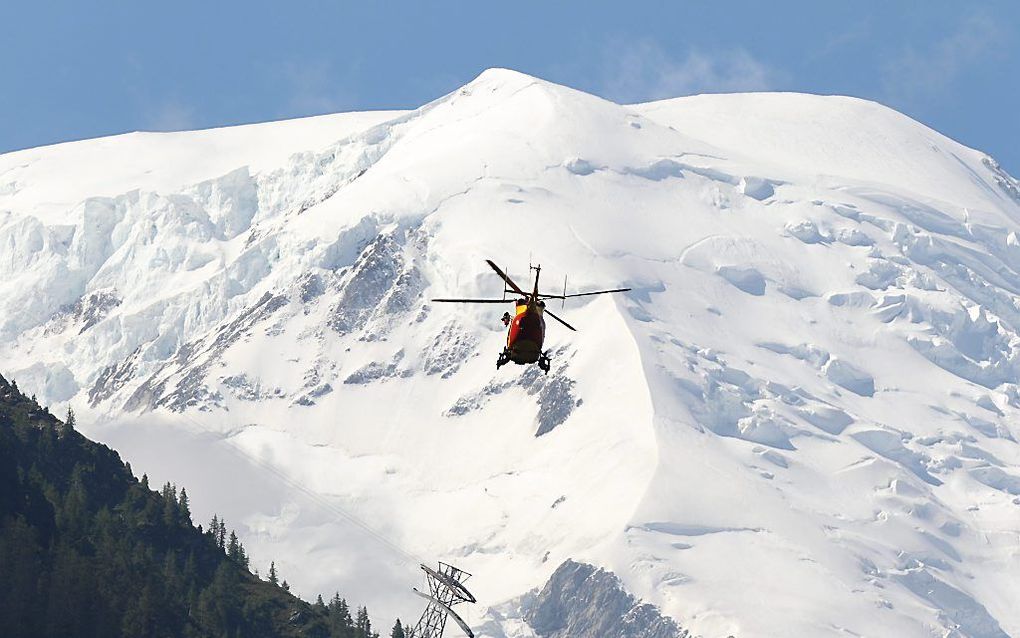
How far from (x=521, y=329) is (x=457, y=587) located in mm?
57380

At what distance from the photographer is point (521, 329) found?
146875 millimetres

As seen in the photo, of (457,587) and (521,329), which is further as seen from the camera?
(457,587)

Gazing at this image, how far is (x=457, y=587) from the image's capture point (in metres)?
199
